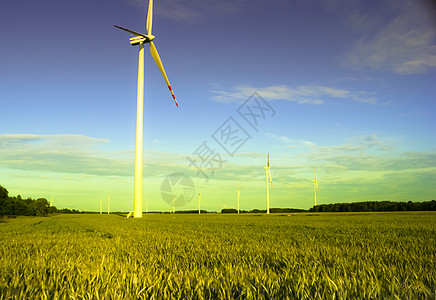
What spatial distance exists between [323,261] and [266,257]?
81cm

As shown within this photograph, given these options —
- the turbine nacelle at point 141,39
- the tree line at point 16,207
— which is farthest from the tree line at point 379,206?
the tree line at point 16,207

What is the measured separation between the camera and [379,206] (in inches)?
3428

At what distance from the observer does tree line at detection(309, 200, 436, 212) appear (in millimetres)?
78750

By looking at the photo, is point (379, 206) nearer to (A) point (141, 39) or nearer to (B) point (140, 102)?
(B) point (140, 102)

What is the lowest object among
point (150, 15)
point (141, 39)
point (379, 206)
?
point (379, 206)

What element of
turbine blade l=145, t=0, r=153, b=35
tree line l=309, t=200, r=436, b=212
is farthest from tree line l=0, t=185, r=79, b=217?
tree line l=309, t=200, r=436, b=212

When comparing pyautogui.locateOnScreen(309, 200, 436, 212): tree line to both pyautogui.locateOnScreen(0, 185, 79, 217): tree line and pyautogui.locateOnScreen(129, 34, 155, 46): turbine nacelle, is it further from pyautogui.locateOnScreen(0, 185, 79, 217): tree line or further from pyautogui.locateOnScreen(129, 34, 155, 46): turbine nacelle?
pyautogui.locateOnScreen(0, 185, 79, 217): tree line

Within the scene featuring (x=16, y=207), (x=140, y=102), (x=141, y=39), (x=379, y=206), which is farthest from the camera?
(x=379, y=206)

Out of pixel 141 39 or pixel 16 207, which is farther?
pixel 16 207

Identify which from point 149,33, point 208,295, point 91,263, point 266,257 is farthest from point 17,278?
point 149,33

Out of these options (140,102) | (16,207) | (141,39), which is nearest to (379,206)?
(140,102)

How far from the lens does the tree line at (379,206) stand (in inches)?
3100

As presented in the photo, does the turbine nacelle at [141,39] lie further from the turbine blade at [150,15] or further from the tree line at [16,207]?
the tree line at [16,207]

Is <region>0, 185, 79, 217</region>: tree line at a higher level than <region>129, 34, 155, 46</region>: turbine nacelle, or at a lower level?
lower
